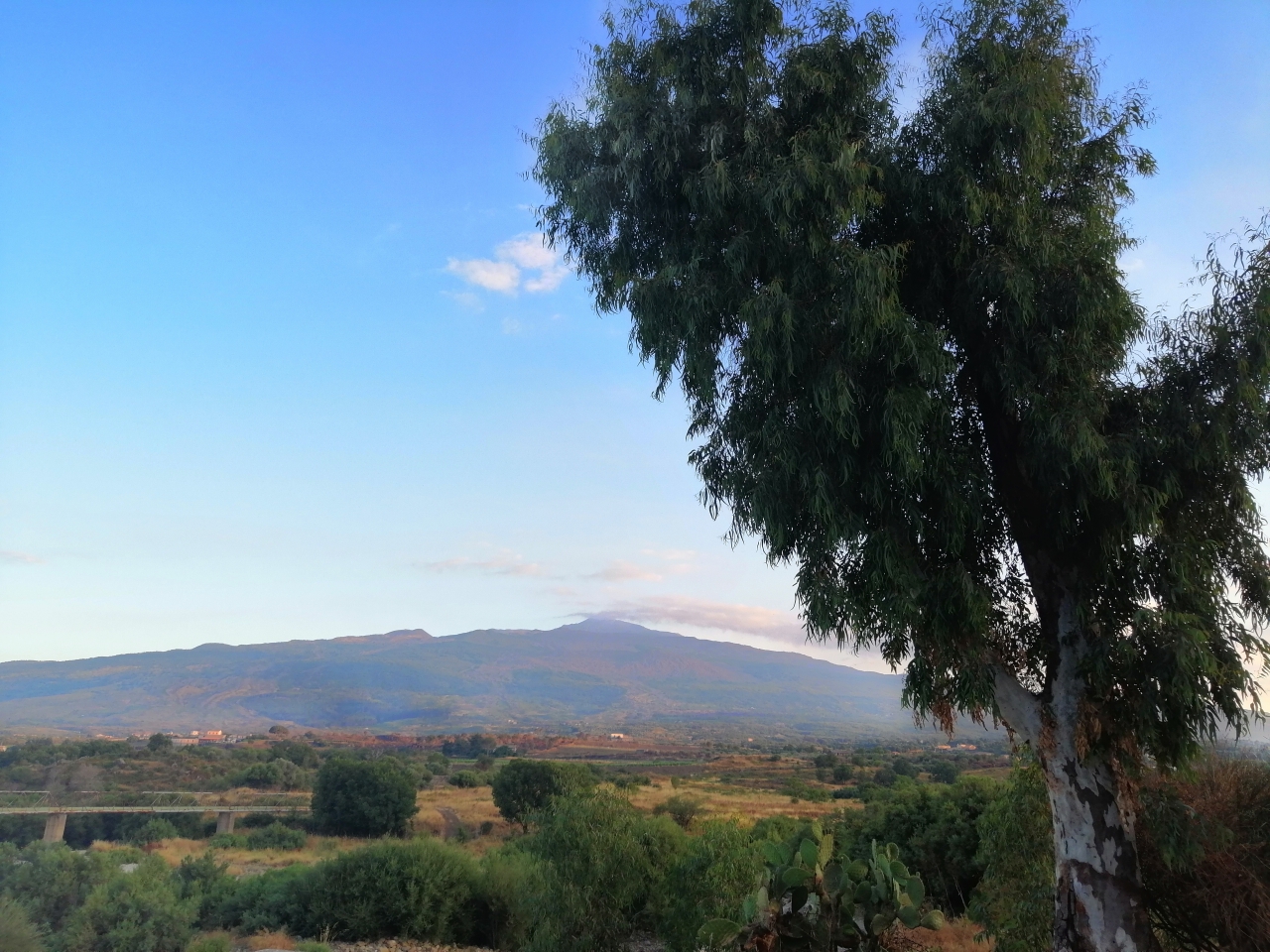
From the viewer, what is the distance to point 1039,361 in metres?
7.45

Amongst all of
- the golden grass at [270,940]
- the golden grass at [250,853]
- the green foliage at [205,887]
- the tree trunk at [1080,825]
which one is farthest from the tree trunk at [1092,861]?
the golden grass at [250,853]

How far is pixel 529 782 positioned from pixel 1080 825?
34.4m

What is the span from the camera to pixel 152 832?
31.2 metres

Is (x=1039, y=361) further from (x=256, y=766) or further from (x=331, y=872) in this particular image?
(x=256, y=766)

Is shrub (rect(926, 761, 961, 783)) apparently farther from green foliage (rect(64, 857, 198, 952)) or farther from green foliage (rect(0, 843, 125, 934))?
green foliage (rect(0, 843, 125, 934))

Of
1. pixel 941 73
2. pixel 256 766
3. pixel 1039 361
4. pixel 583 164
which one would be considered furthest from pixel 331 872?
pixel 256 766

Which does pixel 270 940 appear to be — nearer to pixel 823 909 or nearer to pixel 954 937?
pixel 954 937

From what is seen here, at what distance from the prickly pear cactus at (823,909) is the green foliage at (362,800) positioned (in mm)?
33059

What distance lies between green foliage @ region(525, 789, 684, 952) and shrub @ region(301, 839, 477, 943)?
4700 millimetres

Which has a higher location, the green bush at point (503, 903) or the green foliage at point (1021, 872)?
the green foliage at point (1021, 872)

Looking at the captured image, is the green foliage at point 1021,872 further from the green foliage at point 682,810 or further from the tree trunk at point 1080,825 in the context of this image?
the green foliage at point 682,810

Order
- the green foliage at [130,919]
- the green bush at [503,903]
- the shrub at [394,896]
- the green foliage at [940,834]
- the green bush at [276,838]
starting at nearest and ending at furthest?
the green foliage at [130,919] < the shrub at [394,896] < the green bush at [503,903] < the green foliage at [940,834] < the green bush at [276,838]

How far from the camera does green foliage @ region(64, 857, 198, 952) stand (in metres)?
14.6

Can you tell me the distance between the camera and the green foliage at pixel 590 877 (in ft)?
43.6
